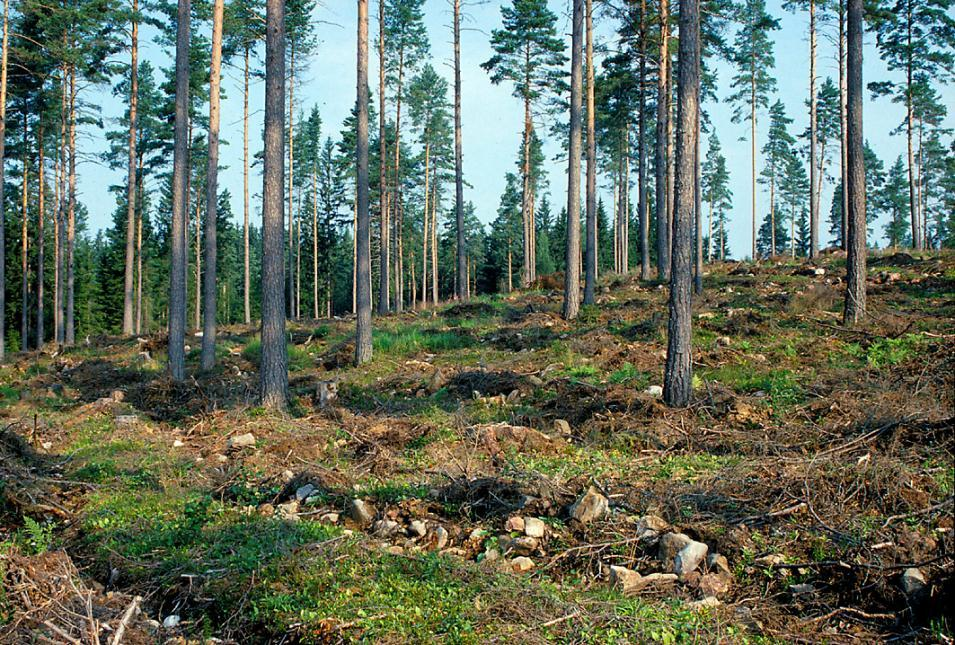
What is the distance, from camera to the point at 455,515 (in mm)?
5934

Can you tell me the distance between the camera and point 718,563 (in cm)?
466

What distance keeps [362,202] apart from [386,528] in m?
10.7

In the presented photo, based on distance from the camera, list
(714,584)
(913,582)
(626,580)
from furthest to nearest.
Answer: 1. (626,580)
2. (714,584)
3. (913,582)

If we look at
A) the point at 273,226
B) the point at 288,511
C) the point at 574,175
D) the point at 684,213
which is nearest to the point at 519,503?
the point at 288,511

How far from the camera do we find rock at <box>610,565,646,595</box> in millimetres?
4535

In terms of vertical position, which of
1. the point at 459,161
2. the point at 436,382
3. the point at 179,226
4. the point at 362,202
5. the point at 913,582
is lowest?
the point at 913,582

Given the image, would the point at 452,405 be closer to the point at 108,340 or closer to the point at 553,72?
the point at 108,340

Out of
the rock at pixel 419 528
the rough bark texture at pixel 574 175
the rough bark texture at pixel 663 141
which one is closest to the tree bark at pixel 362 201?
the rough bark texture at pixel 574 175

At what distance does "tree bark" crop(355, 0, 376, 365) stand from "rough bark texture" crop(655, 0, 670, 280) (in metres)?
9.84

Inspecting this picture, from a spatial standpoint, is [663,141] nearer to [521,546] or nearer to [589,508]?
[589,508]

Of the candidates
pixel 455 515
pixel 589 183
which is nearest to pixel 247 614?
pixel 455 515

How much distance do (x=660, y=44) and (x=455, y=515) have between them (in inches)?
791

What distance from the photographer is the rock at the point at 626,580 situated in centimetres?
454

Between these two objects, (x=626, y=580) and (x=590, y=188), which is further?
(x=590, y=188)
